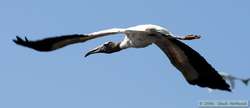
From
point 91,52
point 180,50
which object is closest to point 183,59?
point 180,50

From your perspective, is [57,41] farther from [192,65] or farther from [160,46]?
[192,65]

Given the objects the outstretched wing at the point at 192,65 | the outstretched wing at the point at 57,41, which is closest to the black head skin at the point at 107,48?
the outstretched wing at the point at 192,65

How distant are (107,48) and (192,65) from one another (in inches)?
95.4

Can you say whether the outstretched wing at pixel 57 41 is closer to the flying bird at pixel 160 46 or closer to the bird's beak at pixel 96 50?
the flying bird at pixel 160 46

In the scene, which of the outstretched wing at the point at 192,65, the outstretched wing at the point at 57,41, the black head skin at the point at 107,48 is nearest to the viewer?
the outstretched wing at the point at 57,41

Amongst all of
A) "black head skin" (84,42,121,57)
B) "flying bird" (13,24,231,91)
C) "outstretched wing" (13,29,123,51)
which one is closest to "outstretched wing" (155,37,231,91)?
"flying bird" (13,24,231,91)

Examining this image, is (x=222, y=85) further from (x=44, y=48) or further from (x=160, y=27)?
(x=44, y=48)

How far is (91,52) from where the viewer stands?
3272 cm

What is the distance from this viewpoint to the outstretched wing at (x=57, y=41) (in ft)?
96.6

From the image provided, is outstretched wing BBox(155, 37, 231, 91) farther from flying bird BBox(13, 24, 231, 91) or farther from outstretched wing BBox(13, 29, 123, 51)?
outstretched wing BBox(13, 29, 123, 51)

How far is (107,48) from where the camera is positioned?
3219cm

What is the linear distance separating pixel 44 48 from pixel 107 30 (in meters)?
1.84

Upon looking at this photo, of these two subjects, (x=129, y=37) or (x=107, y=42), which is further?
→ (x=107, y=42)

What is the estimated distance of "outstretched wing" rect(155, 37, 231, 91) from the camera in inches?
1217
